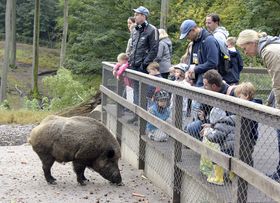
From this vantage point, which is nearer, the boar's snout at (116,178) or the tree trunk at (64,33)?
the boar's snout at (116,178)

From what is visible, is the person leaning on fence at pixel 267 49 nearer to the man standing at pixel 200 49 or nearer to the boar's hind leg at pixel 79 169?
the man standing at pixel 200 49

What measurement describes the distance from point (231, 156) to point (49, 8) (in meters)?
60.5

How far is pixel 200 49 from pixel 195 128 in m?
1.74

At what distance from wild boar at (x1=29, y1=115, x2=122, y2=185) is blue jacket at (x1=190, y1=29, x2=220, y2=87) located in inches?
72.9

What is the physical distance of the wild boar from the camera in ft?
27.9

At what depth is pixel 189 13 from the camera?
97.6ft

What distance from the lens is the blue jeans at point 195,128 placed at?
639 centimetres

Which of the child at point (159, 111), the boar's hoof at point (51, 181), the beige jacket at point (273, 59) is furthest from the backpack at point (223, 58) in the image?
the boar's hoof at point (51, 181)

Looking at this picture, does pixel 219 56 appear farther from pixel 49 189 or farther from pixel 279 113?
pixel 279 113

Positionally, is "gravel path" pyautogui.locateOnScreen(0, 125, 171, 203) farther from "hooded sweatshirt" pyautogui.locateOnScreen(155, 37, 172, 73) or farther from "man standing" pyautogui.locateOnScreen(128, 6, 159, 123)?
"hooded sweatshirt" pyautogui.locateOnScreen(155, 37, 172, 73)

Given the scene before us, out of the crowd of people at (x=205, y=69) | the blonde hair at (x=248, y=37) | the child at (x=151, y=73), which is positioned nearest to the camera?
the crowd of people at (x=205, y=69)

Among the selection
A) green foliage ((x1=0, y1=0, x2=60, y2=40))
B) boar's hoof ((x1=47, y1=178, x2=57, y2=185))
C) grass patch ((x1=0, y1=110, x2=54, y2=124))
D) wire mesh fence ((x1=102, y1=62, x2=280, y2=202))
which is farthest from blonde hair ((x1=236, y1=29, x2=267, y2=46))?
green foliage ((x1=0, y1=0, x2=60, y2=40))

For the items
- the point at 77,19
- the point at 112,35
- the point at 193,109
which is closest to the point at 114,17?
the point at 112,35

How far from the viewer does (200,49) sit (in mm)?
7863
